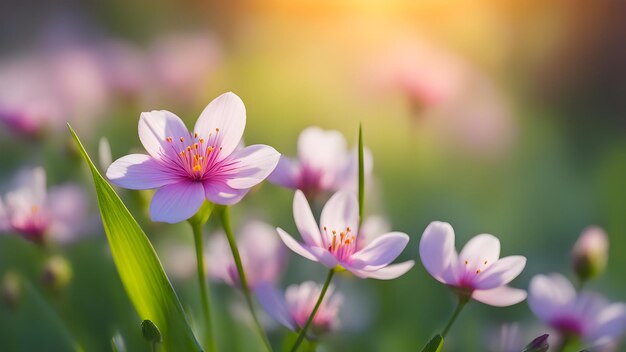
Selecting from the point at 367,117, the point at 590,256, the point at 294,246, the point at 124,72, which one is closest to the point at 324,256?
the point at 294,246

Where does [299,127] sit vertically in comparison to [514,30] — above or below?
below

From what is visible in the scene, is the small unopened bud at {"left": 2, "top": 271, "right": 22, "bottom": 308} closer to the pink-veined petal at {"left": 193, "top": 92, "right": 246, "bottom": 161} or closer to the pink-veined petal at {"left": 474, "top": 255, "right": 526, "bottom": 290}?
the pink-veined petal at {"left": 193, "top": 92, "right": 246, "bottom": 161}

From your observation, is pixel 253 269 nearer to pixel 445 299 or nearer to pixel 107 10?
pixel 445 299

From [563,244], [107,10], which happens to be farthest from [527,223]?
[107,10]

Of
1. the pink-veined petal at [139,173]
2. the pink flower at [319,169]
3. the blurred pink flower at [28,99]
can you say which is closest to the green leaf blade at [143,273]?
the pink-veined petal at [139,173]

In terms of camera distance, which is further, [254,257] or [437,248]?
[254,257]

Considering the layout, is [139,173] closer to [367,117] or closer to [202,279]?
[202,279]
